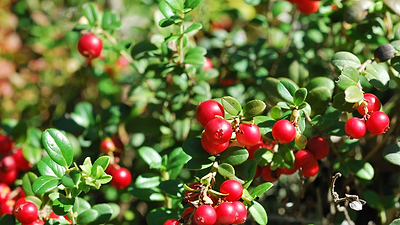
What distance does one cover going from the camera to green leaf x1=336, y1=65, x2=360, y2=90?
1.22m

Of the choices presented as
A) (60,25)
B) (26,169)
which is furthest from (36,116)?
(26,169)

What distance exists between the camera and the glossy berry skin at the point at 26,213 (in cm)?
123

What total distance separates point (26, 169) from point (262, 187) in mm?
1030

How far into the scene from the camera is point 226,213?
104 centimetres

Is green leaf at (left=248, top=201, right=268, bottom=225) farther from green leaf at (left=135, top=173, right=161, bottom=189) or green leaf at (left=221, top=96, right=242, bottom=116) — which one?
green leaf at (left=135, top=173, right=161, bottom=189)

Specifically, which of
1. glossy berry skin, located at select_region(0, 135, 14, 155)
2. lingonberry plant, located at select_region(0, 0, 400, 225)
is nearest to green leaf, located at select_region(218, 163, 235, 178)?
lingonberry plant, located at select_region(0, 0, 400, 225)

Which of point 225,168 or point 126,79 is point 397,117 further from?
point 126,79

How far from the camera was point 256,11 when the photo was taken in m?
3.28

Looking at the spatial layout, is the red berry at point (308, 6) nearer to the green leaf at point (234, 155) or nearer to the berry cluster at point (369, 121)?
the berry cluster at point (369, 121)

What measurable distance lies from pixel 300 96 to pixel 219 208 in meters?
0.44

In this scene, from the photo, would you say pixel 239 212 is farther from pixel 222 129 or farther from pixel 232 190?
pixel 222 129

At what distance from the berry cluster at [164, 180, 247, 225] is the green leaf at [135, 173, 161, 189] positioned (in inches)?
13.2

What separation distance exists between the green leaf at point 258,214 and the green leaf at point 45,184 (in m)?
0.59

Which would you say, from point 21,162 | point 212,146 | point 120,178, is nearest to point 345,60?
point 212,146
